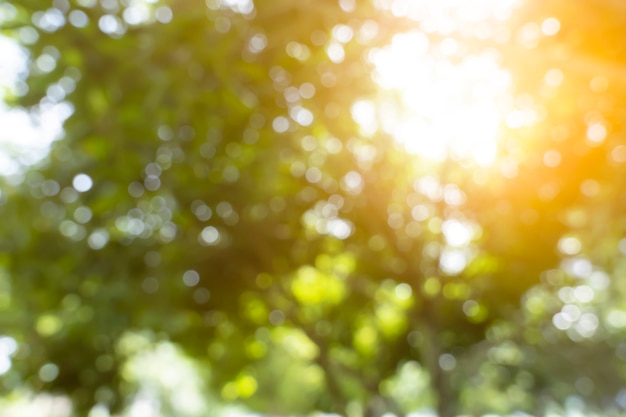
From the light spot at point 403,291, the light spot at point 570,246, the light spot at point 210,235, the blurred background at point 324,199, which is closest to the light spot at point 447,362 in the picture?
the blurred background at point 324,199

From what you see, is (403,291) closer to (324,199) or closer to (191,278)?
(324,199)

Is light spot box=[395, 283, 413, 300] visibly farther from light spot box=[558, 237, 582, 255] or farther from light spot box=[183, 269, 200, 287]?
light spot box=[183, 269, 200, 287]

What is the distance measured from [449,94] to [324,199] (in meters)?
1.55

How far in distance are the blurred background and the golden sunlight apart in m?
0.02

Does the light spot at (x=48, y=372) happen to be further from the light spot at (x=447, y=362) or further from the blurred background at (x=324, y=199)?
the light spot at (x=447, y=362)

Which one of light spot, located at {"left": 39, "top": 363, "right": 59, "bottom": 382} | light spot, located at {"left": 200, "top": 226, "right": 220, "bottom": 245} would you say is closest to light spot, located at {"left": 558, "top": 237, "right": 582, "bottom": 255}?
light spot, located at {"left": 200, "top": 226, "right": 220, "bottom": 245}

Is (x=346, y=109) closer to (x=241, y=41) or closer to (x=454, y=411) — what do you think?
(x=241, y=41)

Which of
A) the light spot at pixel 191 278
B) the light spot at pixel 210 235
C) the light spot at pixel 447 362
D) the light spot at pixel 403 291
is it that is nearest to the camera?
the light spot at pixel 210 235

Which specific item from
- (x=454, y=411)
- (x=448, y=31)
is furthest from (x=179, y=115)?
(x=454, y=411)

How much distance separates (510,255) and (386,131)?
1.71 metres

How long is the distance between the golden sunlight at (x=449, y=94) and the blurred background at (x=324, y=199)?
0.02m

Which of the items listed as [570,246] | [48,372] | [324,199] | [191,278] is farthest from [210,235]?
[570,246]

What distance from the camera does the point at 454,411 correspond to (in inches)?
266

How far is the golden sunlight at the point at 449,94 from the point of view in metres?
4.38
